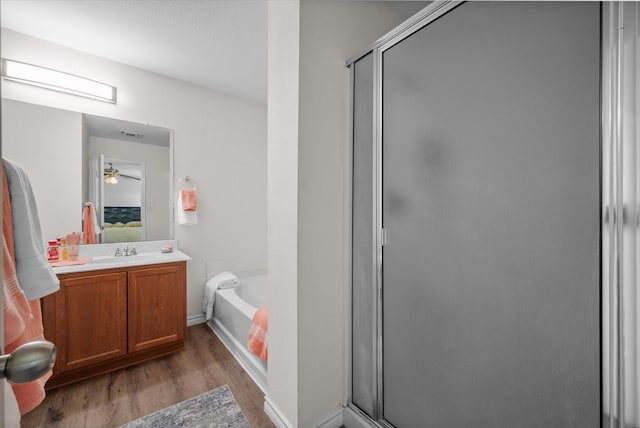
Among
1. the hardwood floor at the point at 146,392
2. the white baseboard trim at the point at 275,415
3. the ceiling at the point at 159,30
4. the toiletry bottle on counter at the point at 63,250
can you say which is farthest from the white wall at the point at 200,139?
the white baseboard trim at the point at 275,415

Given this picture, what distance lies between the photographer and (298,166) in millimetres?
1439

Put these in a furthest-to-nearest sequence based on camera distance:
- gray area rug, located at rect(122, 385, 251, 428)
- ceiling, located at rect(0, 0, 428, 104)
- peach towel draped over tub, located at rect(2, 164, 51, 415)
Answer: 1. ceiling, located at rect(0, 0, 428, 104)
2. gray area rug, located at rect(122, 385, 251, 428)
3. peach towel draped over tub, located at rect(2, 164, 51, 415)

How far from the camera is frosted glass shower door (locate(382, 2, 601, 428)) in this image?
Answer: 884 millimetres

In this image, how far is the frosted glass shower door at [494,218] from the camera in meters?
0.88

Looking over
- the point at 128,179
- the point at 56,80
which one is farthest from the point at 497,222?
the point at 56,80

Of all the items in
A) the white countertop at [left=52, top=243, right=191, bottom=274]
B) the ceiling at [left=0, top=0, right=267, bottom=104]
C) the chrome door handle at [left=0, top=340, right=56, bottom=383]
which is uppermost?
the ceiling at [left=0, top=0, right=267, bottom=104]

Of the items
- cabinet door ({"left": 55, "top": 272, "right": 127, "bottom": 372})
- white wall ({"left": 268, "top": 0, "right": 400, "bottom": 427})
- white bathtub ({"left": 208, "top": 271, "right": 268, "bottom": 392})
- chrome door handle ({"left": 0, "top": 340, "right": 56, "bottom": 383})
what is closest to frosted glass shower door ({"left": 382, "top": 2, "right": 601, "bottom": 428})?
white wall ({"left": 268, "top": 0, "right": 400, "bottom": 427})

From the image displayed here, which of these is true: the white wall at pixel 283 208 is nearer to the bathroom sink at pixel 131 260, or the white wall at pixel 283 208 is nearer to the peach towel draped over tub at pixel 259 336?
the peach towel draped over tub at pixel 259 336

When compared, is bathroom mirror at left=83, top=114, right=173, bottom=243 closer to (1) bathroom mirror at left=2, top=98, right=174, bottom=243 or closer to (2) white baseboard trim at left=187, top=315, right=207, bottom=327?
(1) bathroom mirror at left=2, top=98, right=174, bottom=243

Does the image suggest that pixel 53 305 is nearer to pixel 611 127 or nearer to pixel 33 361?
pixel 33 361

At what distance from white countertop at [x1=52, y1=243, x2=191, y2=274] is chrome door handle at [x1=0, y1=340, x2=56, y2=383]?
Answer: 6.22 ft

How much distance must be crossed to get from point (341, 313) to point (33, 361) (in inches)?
54.2

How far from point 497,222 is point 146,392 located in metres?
2.29

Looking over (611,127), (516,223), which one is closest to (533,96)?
(611,127)
